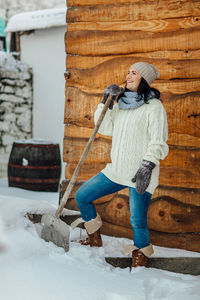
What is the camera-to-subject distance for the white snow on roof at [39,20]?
25.1 ft

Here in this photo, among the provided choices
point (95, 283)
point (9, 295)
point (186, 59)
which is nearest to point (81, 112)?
point (186, 59)

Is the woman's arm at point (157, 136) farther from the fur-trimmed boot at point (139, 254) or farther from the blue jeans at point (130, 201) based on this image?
the fur-trimmed boot at point (139, 254)

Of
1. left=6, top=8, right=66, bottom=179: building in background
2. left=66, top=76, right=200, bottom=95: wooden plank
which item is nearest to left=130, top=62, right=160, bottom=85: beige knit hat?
left=66, top=76, right=200, bottom=95: wooden plank

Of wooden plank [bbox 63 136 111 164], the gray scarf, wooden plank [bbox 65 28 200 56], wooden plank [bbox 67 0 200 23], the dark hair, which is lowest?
wooden plank [bbox 63 136 111 164]

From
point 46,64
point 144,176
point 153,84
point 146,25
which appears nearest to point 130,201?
point 144,176

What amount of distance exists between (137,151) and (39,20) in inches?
242

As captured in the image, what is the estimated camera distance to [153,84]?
3320mm

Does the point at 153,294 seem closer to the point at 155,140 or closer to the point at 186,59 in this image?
the point at 155,140

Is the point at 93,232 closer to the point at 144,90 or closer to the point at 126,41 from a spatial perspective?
the point at 144,90

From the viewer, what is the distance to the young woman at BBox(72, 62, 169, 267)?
8.68 feet

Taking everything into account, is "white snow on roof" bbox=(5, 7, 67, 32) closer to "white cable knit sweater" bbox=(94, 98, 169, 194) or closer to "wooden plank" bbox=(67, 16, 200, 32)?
"wooden plank" bbox=(67, 16, 200, 32)

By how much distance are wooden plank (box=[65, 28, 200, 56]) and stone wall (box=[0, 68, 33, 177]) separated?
13.6ft

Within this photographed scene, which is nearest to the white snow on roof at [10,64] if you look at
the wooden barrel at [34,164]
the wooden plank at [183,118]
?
the wooden barrel at [34,164]

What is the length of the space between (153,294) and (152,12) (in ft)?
8.06
